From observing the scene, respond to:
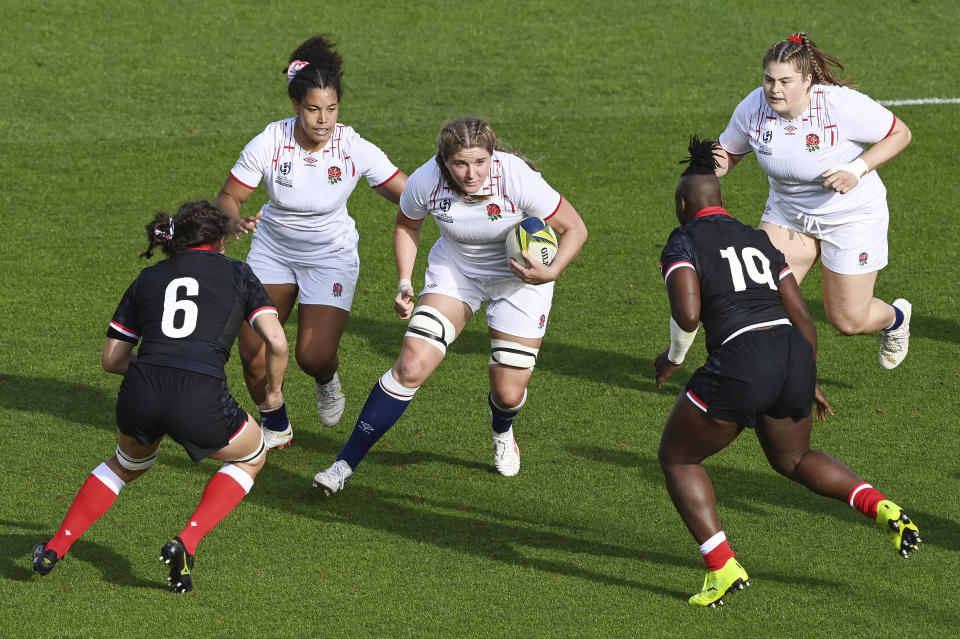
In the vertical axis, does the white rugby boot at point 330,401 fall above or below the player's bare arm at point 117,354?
below

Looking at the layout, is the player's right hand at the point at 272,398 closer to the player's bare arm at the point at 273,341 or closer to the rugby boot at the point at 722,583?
the player's bare arm at the point at 273,341

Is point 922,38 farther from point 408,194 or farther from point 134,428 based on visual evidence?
point 134,428

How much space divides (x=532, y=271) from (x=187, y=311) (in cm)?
180

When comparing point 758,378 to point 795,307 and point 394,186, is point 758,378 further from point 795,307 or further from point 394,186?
point 394,186

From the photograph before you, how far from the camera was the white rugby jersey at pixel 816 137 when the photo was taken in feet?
23.4

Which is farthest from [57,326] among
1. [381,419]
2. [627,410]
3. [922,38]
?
[922,38]

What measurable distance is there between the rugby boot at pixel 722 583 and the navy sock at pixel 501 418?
1.72 m

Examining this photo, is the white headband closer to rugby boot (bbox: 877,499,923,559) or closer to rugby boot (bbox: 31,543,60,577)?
rugby boot (bbox: 31,543,60,577)

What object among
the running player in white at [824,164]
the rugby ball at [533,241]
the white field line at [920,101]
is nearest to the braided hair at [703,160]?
the rugby ball at [533,241]

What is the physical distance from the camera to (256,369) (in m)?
7.15

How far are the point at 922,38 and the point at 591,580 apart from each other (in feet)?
38.0

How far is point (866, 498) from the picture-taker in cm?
540

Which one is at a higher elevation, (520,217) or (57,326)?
(520,217)

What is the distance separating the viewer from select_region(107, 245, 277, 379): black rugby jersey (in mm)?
5402
